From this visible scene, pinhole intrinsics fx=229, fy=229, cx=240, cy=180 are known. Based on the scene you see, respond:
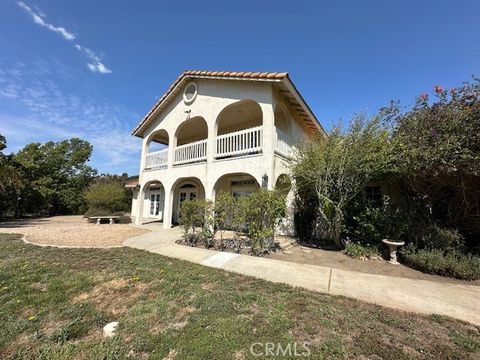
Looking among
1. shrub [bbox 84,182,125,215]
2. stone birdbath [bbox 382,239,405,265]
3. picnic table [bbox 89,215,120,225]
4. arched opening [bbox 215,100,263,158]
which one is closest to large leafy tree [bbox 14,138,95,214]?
shrub [bbox 84,182,125,215]

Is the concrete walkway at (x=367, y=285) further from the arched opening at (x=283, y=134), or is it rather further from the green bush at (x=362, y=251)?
the arched opening at (x=283, y=134)

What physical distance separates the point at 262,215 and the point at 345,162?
369 cm

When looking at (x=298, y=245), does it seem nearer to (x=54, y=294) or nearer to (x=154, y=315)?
(x=154, y=315)

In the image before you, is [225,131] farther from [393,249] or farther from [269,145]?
[393,249]

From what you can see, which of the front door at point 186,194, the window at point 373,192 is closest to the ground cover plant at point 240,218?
the window at point 373,192

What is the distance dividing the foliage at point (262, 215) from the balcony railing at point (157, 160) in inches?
348

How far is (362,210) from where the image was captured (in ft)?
29.8

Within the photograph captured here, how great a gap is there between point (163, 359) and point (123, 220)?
58.8ft

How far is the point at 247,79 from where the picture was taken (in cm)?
1091

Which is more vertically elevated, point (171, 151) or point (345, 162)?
point (171, 151)

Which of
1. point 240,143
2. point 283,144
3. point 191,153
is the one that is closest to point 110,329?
point 240,143

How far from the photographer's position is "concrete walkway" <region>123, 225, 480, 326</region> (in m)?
4.32

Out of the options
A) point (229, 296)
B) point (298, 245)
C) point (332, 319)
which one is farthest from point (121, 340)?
point (298, 245)

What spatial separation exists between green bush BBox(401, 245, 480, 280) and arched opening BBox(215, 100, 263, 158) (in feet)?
22.2
